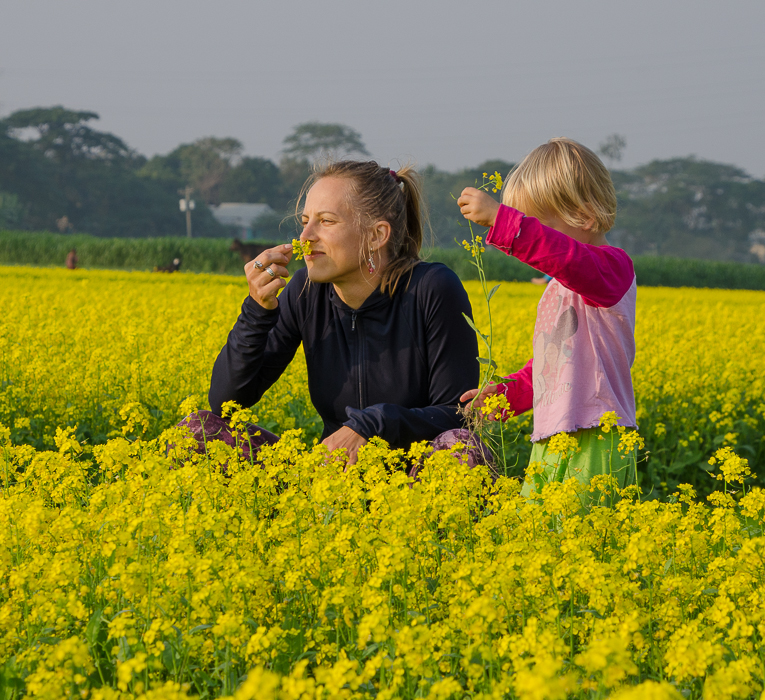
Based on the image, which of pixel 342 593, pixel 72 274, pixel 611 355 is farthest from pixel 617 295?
pixel 72 274

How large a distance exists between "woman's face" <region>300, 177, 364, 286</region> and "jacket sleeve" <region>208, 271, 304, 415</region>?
0.27 meters

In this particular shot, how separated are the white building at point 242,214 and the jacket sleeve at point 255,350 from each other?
71.6 meters

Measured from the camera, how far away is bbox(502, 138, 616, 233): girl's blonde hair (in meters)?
2.92

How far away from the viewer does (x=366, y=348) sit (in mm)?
3377

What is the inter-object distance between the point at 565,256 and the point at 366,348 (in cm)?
107

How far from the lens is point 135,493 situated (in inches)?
92.7

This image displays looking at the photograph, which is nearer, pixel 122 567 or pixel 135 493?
pixel 122 567

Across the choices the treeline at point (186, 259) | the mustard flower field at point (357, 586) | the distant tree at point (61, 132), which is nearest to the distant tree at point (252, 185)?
the distant tree at point (61, 132)

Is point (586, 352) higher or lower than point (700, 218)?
lower

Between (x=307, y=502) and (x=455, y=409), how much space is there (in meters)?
1.13

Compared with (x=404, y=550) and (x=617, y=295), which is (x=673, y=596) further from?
(x=617, y=295)

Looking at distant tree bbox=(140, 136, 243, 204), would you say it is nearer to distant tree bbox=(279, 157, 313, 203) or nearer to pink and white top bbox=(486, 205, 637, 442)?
distant tree bbox=(279, 157, 313, 203)

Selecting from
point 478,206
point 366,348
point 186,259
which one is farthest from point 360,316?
point 186,259

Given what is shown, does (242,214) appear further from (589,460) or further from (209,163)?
(589,460)
